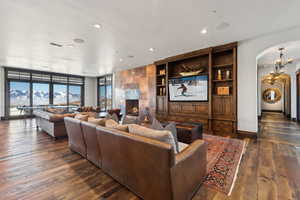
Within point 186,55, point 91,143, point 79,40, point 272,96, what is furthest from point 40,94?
point 272,96

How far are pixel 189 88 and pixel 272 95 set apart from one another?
9.69 meters

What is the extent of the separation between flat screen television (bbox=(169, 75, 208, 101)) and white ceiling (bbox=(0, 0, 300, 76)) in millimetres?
1203

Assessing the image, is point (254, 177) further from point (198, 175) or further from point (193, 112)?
point (193, 112)

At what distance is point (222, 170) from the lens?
2203mm

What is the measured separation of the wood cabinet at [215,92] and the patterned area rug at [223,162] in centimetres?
80

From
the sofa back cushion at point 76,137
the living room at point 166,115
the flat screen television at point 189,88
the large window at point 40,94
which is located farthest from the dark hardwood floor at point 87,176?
the large window at point 40,94

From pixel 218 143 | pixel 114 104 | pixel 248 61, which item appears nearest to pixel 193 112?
pixel 218 143

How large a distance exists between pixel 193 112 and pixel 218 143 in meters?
1.74

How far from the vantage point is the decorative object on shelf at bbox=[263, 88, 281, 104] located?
10095mm

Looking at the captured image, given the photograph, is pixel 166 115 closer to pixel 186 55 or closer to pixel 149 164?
pixel 186 55

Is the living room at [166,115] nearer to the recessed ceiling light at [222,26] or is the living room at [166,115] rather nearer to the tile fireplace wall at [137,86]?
the recessed ceiling light at [222,26]

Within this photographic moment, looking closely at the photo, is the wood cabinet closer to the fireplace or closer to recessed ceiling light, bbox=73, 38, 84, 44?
the fireplace

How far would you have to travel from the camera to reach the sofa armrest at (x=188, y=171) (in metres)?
1.28

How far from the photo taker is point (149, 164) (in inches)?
53.4
